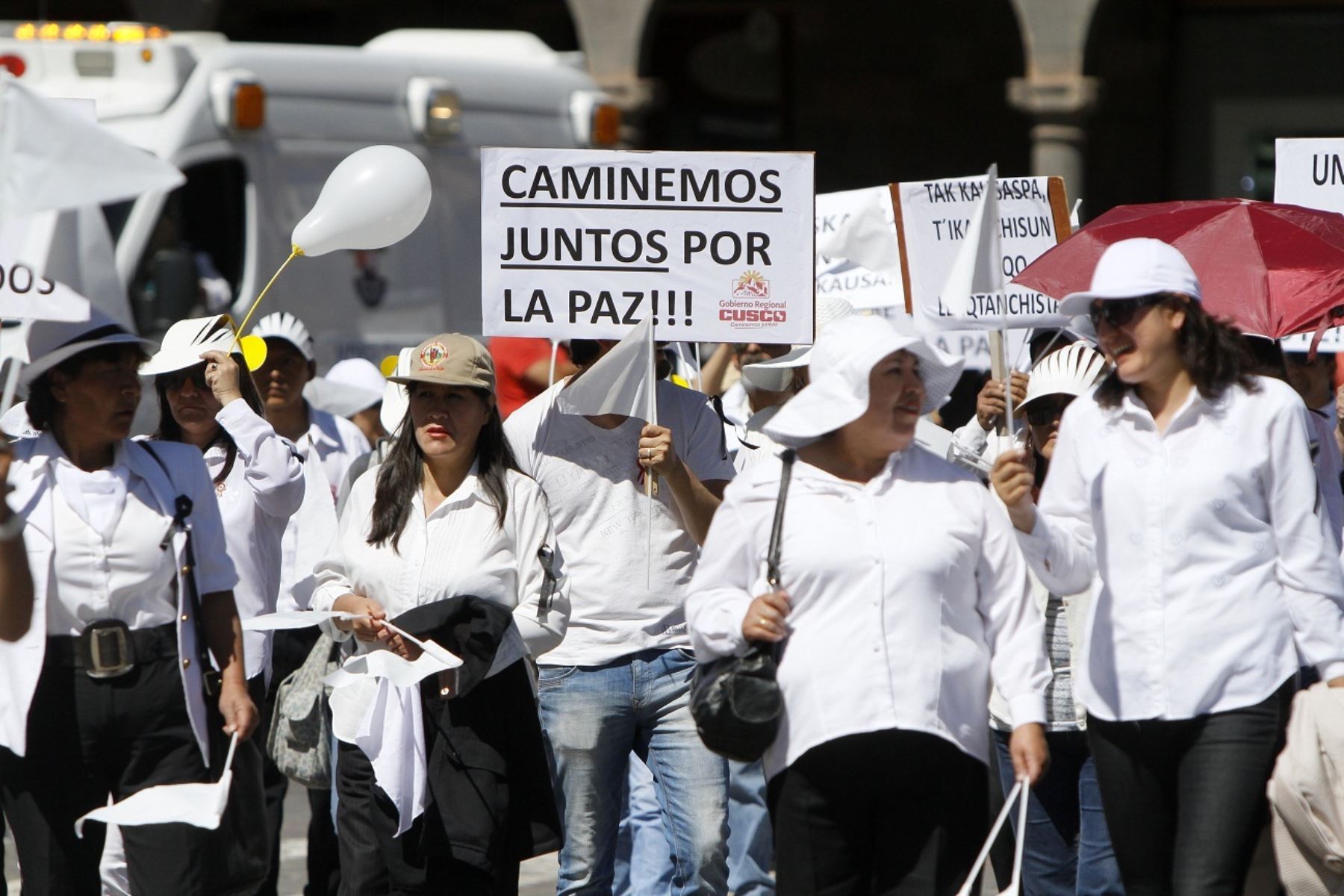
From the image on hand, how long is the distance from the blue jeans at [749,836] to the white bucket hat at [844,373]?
235 cm

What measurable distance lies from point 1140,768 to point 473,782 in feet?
5.42

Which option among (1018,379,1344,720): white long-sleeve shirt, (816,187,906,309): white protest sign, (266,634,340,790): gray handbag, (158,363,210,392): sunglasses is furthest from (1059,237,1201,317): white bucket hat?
(816,187,906,309): white protest sign

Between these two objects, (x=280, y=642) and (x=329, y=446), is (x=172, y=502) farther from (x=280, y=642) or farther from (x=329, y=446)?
(x=329, y=446)

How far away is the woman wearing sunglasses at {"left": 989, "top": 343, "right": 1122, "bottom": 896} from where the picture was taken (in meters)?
5.48

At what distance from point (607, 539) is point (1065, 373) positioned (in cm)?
133

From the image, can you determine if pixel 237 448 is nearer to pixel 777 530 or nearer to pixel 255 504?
pixel 255 504

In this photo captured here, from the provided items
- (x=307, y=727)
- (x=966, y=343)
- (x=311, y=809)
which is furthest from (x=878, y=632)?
(x=966, y=343)

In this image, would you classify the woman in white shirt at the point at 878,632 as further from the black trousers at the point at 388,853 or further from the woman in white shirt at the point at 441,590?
the black trousers at the point at 388,853

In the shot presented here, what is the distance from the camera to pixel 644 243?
19.7ft

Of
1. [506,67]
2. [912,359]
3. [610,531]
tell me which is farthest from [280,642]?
[506,67]

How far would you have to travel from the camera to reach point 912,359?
4.53 metres

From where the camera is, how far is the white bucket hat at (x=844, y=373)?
444 cm

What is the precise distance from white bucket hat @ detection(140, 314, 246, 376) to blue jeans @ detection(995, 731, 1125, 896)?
2.51 metres

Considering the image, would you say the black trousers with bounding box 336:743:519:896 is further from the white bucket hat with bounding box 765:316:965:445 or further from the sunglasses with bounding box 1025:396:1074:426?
the sunglasses with bounding box 1025:396:1074:426
